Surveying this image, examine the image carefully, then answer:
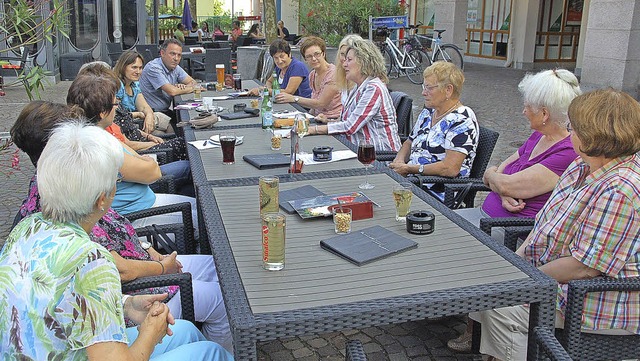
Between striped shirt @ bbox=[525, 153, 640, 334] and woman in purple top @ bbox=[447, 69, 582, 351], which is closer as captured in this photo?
striped shirt @ bbox=[525, 153, 640, 334]

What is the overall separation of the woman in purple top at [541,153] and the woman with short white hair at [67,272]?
190 centimetres

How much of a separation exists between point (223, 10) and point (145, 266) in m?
33.1

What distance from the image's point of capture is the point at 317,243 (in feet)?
7.76

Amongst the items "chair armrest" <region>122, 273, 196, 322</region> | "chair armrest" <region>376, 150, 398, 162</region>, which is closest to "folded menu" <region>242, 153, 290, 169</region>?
"chair armrest" <region>376, 150, 398, 162</region>

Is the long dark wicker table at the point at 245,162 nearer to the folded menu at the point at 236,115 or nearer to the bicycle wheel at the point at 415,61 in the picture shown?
the folded menu at the point at 236,115

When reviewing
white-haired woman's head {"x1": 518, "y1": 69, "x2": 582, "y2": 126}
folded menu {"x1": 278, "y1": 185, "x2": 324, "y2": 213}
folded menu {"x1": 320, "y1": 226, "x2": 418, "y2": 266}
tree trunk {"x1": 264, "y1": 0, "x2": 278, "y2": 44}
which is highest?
tree trunk {"x1": 264, "y1": 0, "x2": 278, "y2": 44}

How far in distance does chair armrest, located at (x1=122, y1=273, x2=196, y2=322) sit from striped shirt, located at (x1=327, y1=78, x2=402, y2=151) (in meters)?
2.18

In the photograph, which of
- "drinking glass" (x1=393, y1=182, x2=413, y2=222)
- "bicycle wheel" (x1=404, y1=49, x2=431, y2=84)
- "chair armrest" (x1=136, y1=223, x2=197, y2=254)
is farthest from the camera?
"bicycle wheel" (x1=404, y1=49, x2=431, y2=84)

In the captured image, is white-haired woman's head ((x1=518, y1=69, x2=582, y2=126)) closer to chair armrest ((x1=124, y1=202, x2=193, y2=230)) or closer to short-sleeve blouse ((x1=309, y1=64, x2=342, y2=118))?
chair armrest ((x1=124, y1=202, x2=193, y2=230))

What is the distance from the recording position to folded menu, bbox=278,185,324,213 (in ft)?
9.06

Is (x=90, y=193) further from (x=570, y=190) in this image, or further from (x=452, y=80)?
(x=452, y=80)

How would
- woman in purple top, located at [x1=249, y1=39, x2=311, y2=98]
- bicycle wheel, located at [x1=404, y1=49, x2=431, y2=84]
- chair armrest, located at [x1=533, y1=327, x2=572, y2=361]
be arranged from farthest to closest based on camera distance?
bicycle wheel, located at [x1=404, y1=49, x2=431, y2=84], woman in purple top, located at [x1=249, y1=39, x2=311, y2=98], chair armrest, located at [x1=533, y1=327, x2=572, y2=361]

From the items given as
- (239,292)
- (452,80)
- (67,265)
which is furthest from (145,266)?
(452,80)

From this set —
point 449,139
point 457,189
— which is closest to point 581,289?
point 457,189
